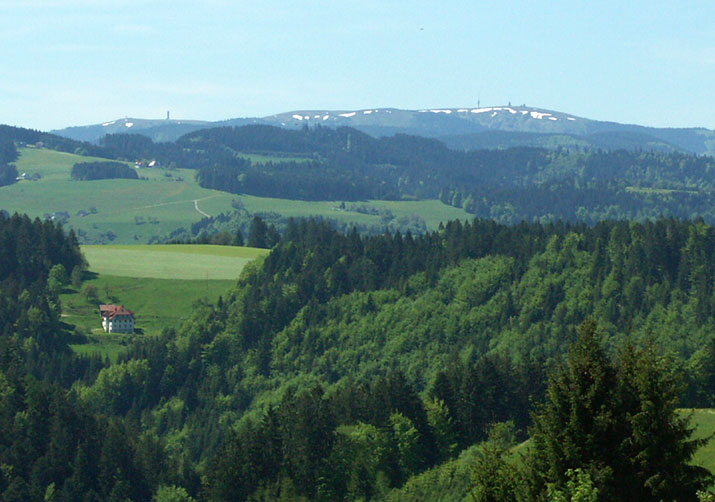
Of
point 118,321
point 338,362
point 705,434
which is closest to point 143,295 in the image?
point 118,321

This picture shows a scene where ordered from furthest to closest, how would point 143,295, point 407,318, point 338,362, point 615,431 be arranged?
point 143,295, point 407,318, point 338,362, point 615,431

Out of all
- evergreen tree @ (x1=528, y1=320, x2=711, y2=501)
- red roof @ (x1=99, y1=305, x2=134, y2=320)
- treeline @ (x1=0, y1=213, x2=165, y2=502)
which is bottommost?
treeline @ (x1=0, y1=213, x2=165, y2=502)

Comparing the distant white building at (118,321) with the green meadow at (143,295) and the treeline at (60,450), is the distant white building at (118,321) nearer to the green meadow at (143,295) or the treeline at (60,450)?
the green meadow at (143,295)

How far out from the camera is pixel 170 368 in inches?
6570

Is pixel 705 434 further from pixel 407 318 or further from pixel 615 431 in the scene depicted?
pixel 407 318

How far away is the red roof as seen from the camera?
173 meters

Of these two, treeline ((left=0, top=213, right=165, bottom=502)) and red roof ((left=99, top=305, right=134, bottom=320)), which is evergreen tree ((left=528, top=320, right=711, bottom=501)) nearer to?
treeline ((left=0, top=213, right=165, bottom=502))

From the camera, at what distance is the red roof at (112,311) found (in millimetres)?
172875

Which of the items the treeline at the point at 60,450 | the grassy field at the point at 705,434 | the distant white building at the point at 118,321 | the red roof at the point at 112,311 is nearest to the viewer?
the grassy field at the point at 705,434

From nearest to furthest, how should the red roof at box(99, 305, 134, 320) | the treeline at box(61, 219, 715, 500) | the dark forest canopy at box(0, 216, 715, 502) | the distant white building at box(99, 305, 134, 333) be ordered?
the dark forest canopy at box(0, 216, 715, 502) → the treeline at box(61, 219, 715, 500) → the distant white building at box(99, 305, 134, 333) → the red roof at box(99, 305, 134, 320)

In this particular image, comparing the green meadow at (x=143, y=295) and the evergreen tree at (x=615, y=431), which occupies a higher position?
the evergreen tree at (x=615, y=431)

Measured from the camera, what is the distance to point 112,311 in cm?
17400

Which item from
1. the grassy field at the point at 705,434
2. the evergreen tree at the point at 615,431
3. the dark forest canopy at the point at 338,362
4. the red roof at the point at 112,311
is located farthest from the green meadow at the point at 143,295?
the evergreen tree at the point at 615,431

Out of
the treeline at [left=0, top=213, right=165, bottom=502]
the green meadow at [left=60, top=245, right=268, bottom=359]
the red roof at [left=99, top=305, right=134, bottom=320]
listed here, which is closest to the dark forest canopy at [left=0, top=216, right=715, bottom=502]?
the treeline at [left=0, top=213, right=165, bottom=502]
